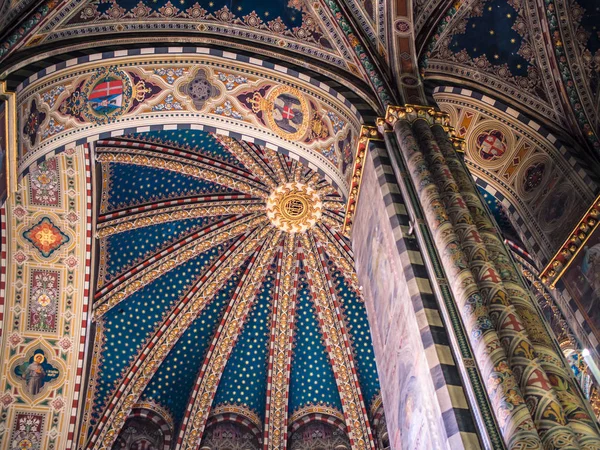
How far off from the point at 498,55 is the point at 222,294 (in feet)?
25.5

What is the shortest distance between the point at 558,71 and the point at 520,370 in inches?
221

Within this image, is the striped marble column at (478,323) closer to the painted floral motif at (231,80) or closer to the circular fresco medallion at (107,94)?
the painted floral motif at (231,80)

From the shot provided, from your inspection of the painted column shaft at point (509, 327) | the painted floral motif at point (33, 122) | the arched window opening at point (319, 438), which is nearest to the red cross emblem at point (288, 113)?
the painted column shaft at point (509, 327)

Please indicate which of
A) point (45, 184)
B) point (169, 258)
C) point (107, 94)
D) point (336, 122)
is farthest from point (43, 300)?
point (336, 122)

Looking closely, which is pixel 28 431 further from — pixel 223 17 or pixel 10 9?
pixel 223 17

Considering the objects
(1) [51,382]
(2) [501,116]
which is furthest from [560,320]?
(1) [51,382]

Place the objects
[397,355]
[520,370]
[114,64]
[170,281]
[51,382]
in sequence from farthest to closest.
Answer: [170,281], [51,382], [114,64], [397,355], [520,370]

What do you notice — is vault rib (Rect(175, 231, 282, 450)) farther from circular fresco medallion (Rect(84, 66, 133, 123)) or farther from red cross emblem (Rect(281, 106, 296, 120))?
circular fresco medallion (Rect(84, 66, 133, 123))

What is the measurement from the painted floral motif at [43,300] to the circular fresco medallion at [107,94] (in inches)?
145

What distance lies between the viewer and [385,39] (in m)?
8.98

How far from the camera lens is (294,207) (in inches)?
578

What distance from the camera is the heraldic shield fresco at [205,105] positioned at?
28.2 feet

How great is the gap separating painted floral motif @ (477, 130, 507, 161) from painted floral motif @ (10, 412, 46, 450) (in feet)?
26.2

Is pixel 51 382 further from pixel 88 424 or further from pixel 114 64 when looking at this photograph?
pixel 114 64
